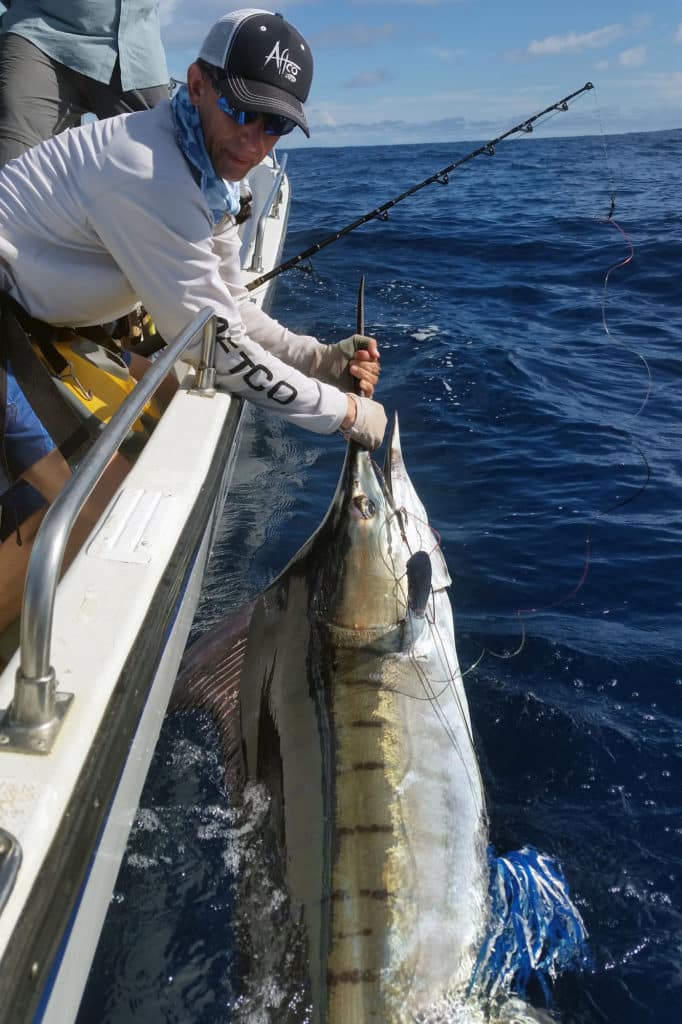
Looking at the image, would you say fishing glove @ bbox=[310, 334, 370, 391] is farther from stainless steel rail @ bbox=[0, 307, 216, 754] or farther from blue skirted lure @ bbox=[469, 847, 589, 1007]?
blue skirted lure @ bbox=[469, 847, 589, 1007]

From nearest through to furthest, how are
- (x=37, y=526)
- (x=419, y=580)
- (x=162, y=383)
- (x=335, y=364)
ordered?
(x=419, y=580), (x=37, y=526), (x=335, y=364), (x=162, y=383)

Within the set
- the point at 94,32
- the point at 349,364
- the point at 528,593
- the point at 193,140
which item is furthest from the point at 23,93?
the point at 528,593

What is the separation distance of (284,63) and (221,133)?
0.74ft

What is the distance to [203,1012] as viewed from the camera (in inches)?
68.5

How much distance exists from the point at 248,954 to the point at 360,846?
0.33m

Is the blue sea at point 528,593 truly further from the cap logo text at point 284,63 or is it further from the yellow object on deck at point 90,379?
the cap logo text at point 284,63

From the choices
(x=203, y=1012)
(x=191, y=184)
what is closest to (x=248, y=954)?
(x=203, y=1012)

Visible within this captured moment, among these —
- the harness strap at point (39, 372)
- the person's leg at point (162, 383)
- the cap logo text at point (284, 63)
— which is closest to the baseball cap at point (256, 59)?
the cap logo text at point (284, 63)

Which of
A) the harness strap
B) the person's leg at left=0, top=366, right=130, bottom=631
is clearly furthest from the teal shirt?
the person's leg at left=0, top=366, right=130, bottom=631

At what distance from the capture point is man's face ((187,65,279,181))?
2.07 metres

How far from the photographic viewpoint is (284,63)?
6.67 ft

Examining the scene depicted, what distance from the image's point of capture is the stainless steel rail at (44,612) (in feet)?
3.67

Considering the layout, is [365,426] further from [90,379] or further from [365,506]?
[90,379]

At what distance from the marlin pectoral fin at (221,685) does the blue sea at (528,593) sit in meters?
0.06
